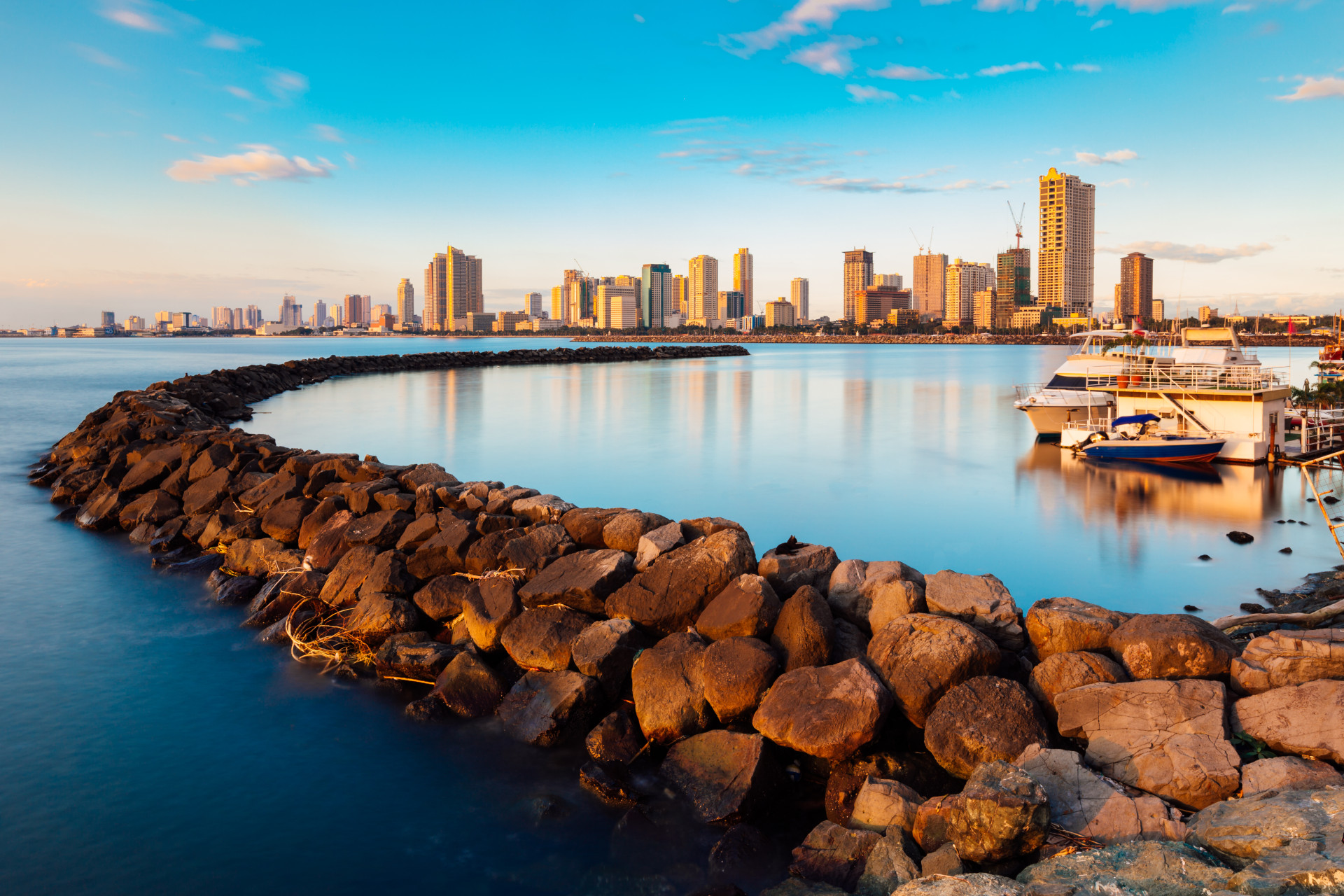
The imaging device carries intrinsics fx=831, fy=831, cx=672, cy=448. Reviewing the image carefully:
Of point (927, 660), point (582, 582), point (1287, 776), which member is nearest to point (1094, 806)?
point (1287, 776)

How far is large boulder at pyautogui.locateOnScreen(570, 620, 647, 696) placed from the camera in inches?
255

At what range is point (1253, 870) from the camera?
3.62m

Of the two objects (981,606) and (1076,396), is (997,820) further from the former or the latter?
(1076,396)

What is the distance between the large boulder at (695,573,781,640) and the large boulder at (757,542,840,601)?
1.26ft

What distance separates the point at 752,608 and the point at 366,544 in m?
5.11

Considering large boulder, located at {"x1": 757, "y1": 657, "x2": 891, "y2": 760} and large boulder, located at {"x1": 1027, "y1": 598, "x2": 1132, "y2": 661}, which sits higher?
large boulder, located at {"x1": 1027, "y1": 598, "x2": 1132, "y2": 661}

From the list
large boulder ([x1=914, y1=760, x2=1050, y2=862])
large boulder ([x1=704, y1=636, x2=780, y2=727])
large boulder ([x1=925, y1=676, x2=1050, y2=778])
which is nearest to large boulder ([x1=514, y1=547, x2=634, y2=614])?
large boulder ([x1=704, y1=636, x2=780, y2=727])

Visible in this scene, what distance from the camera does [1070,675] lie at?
553 centimetres

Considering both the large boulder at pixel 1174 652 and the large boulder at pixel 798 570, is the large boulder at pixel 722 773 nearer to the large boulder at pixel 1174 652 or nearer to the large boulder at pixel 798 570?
the large boulder at pixel 798 570

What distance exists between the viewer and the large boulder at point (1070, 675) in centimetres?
548

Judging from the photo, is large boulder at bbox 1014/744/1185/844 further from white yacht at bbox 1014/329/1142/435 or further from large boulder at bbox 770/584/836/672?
white yacht at bbox 1014/329/1142/435

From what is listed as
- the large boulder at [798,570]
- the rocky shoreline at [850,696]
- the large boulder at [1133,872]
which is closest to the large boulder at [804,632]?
the rocky shoreline at [850,696]

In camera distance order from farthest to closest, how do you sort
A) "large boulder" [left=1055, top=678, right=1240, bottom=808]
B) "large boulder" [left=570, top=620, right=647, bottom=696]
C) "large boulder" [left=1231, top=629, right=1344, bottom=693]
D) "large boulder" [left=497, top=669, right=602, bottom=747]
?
"large boulder" [left=570, top=620, right=647, bottom=696]
"large boulder" [left=497, top=669, right=602, bottom=747]
"large boulder" [left=1231, top=629, right=1344, bottom=693]
"large boulder" [left=1055, top=678, right=1240, bottom=808]

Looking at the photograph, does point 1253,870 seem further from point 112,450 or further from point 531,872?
point 112,450
